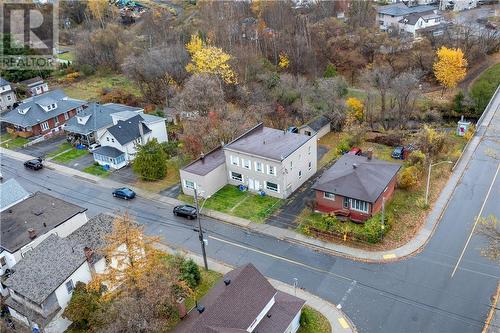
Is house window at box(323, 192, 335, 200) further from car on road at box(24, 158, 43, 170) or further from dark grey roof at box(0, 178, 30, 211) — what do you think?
car on road at box(24, 158, 43, 170)

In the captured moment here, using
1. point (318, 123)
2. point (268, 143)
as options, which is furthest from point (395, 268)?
point (318, 123)

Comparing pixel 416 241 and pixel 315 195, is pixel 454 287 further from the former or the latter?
pixel 315 195

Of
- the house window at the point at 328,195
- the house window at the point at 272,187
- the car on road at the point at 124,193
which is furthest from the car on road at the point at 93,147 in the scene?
the house window at the point at 328,195

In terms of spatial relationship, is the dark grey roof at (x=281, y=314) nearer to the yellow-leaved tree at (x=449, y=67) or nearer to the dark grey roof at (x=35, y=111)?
the dark grey roof at (x=35, y=111)

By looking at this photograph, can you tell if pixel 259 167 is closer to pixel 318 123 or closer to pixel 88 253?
pixel 318 123

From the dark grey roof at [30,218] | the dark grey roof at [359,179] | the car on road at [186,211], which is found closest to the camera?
the dark grey roof at [30,218]

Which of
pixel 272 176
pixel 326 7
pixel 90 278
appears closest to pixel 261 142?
pixel 272 176
